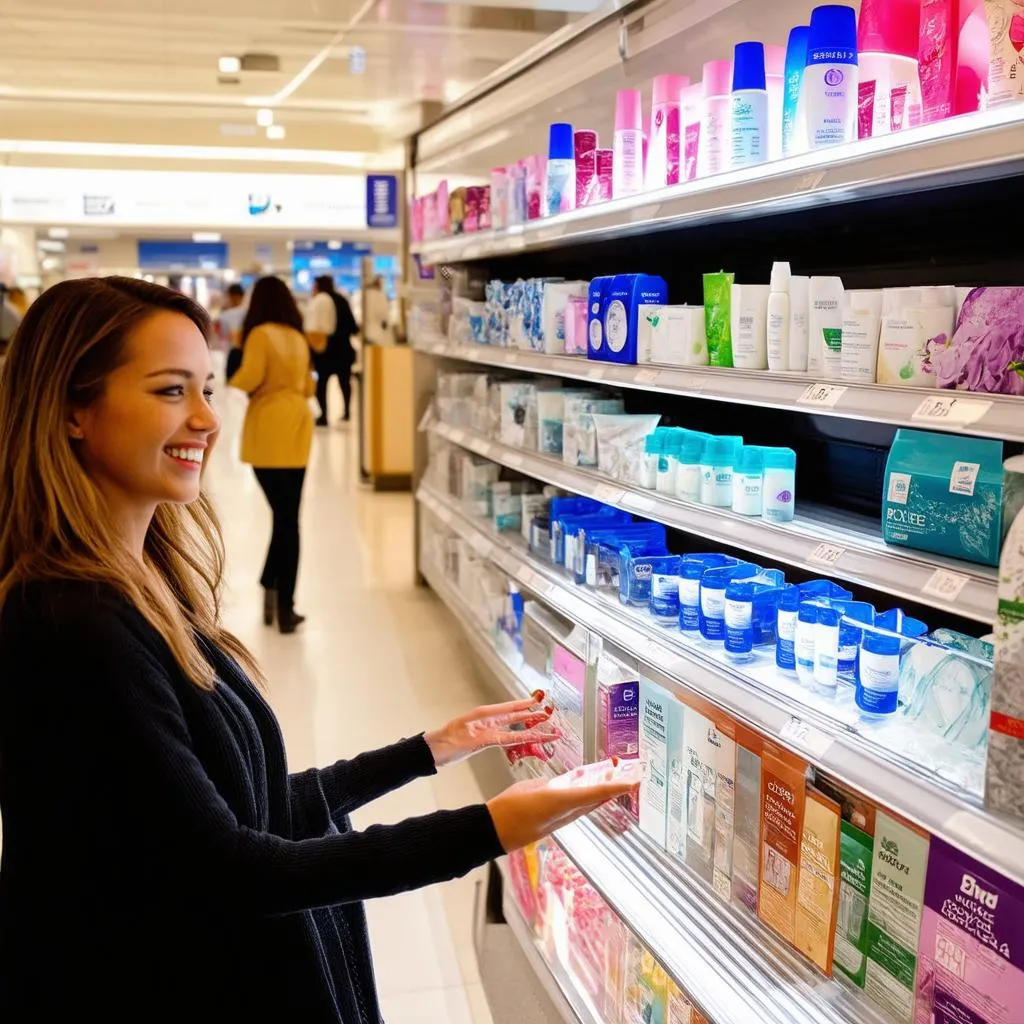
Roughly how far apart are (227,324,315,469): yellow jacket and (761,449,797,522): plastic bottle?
401cm

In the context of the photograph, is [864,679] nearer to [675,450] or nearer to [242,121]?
[675,450]

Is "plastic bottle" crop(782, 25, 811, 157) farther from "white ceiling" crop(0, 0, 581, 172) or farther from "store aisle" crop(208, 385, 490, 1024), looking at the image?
"white ceiling" crop(0, 0, 581, 172)

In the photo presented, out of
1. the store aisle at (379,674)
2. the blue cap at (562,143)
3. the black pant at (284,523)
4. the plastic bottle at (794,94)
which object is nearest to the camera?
the plastic bottle at (794,94)

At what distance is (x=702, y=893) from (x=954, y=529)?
1.05 m

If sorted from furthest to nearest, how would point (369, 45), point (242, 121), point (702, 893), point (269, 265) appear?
point (269, 265), point (242, 121), point (369, 45), point (702, 893)

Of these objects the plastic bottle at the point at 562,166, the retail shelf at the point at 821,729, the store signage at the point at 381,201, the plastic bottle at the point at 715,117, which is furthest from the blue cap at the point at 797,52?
the store signage at the point at 381,201

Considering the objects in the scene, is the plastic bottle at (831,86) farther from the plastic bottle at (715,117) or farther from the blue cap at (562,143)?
the blue cap at (562,143)

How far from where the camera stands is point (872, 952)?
6.13ft

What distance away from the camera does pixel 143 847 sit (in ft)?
4.45

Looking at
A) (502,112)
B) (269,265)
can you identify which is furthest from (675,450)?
(269,265)

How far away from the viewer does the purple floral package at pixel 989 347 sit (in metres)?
1.62

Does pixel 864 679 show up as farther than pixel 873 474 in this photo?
No

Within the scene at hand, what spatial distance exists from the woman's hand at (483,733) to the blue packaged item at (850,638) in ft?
1.80

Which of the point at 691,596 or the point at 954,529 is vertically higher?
the point at 954,529
